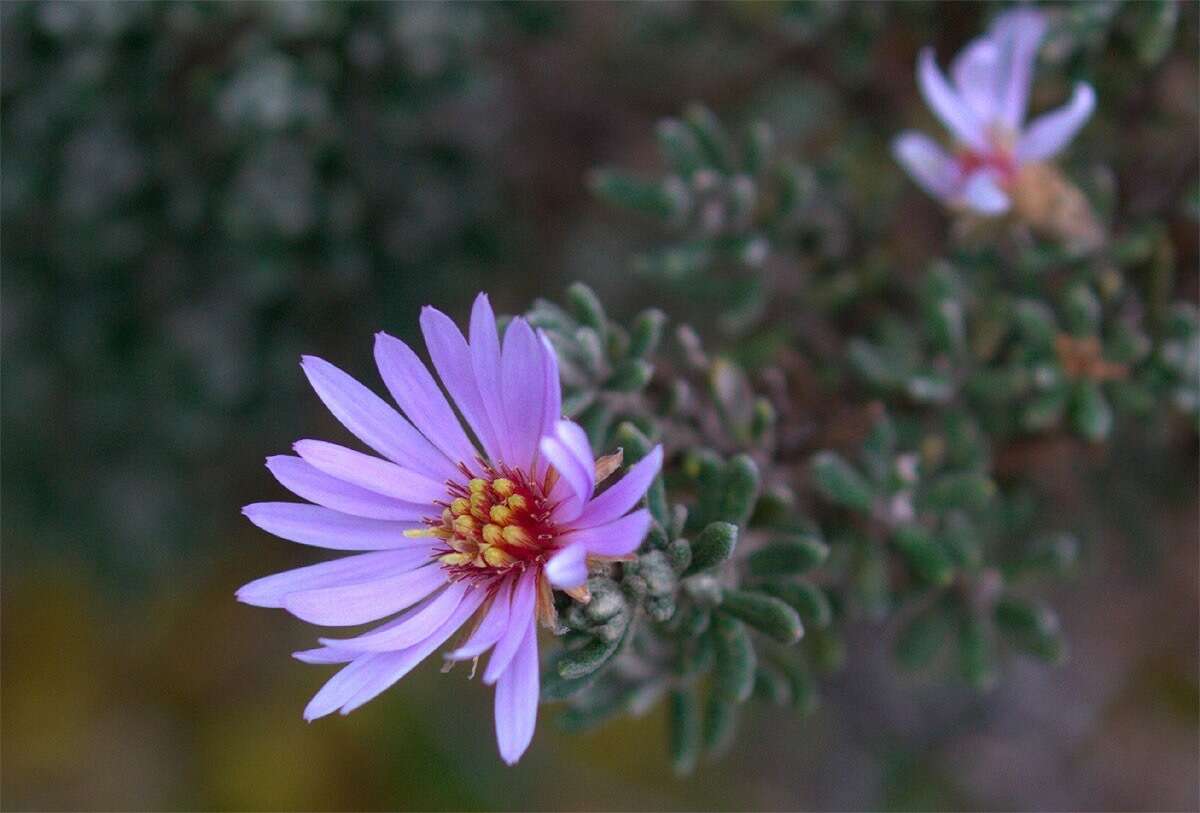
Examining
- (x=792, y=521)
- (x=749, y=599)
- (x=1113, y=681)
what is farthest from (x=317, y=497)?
(x=1113, y=681)

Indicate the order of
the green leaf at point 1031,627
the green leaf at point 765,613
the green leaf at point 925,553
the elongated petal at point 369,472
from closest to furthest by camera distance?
the elongated petal at point 369,472 → the green leaf at point 765,613 → the green leaf at point 925,553 → the green leaf at point 1031,627

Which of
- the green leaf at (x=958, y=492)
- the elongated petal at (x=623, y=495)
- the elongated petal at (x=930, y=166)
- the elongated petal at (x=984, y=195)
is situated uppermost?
the elongated petal at (x=930, y=166)

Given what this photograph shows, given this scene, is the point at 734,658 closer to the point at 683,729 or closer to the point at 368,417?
the point at 683,729

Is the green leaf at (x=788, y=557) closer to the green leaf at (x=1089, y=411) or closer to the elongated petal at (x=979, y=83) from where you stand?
the green leaf at (x=1089, y=411)

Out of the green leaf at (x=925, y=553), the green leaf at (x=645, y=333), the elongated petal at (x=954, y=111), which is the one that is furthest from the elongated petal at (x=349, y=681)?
the elongated petal at (x=954, y=111)

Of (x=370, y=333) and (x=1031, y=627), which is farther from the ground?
(x=370, y=333)

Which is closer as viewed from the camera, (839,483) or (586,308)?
(586,308)

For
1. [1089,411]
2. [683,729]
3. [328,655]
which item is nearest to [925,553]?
[1089,411]
